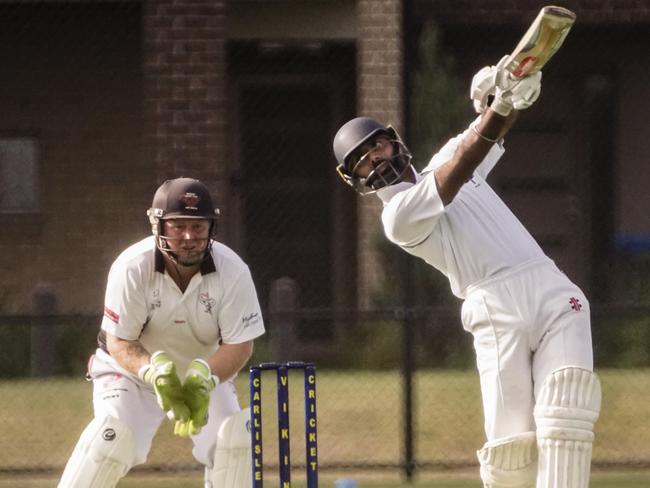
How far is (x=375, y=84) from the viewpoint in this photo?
1018 cm

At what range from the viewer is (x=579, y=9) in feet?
38.6

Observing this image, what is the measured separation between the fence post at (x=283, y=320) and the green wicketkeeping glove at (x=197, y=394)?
8.77ft

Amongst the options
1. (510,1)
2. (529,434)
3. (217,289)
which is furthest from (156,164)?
(529,434)

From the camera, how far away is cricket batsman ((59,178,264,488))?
20.5 feet

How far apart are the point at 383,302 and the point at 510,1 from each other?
10.5ft

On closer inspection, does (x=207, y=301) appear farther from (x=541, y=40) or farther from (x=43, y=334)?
(x=43, y=334)

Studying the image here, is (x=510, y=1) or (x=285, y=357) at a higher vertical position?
(x=510, y=1)

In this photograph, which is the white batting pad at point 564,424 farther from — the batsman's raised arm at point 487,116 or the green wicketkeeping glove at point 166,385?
the green wicketkeeping glove at point 166,385

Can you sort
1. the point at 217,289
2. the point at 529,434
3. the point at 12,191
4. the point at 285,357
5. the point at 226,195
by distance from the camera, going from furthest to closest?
the point at 12,191
the point at 226,195
the point at 285,357
the point at 217,289
the point at 529,434

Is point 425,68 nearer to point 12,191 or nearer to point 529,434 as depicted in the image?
point 12,191

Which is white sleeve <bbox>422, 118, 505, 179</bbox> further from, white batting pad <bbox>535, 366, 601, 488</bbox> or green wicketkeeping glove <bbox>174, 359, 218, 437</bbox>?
green wicketkeeping glove <bbox>174, 359, 218, 437</bbox>

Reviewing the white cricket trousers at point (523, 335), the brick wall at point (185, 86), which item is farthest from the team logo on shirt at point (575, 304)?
the brick wall at point (185, 86)

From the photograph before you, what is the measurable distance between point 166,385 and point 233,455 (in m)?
0.48

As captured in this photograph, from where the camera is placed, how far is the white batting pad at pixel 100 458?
244 inches
